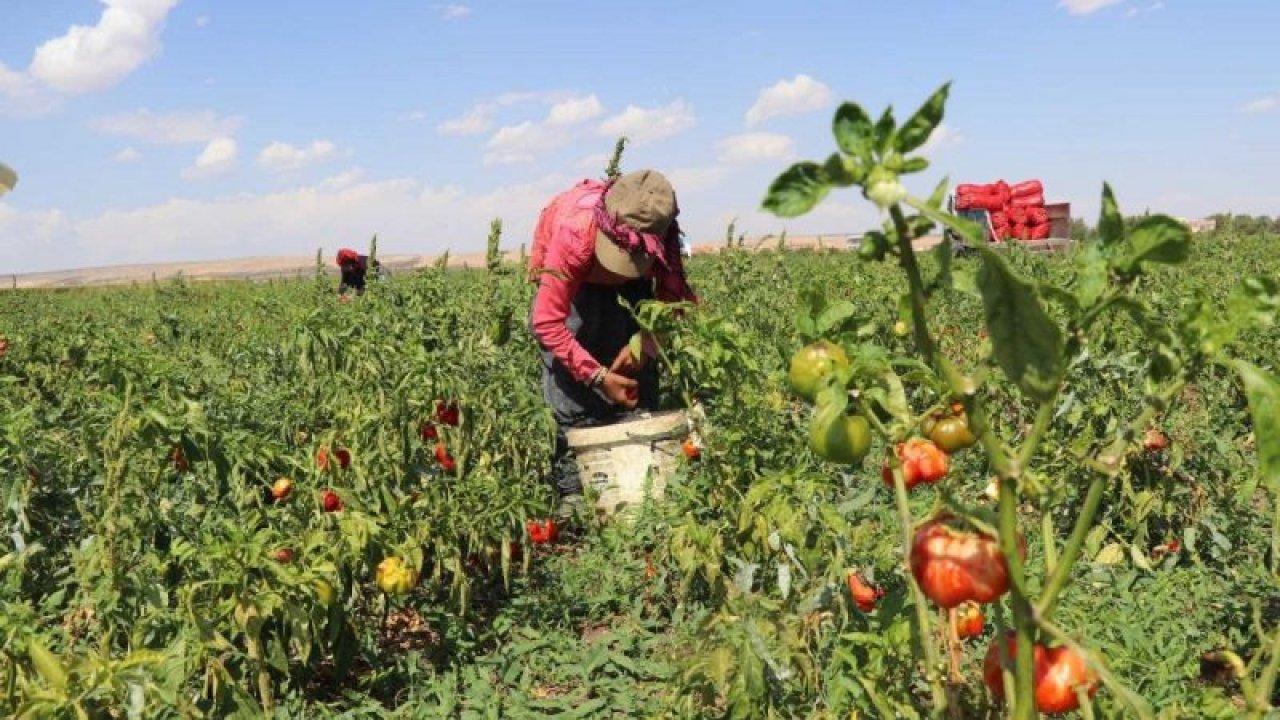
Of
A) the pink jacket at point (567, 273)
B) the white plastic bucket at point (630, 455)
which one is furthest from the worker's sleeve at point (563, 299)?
the white plastic bucket at point (630, 455)

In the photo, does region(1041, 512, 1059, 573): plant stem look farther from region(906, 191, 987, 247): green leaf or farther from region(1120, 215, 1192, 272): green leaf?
region(906, 191, 987, 247): green leaf

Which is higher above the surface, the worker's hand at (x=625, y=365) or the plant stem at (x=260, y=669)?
the worker's hand at (x=625, y=365)

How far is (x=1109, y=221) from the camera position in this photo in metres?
0.85

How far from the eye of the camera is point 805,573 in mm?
2330

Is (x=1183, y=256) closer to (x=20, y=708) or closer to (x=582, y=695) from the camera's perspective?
(x=20, y=708)

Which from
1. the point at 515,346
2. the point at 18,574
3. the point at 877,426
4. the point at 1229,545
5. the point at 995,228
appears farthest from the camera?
the point at 995,228

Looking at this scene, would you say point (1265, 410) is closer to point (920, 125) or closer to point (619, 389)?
point (920, 125)

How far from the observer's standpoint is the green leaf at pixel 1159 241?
30.9 inches

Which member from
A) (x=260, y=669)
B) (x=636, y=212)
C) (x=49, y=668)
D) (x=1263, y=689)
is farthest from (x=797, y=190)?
(x=636, y=212)

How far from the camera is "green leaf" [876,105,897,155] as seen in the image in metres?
0.77

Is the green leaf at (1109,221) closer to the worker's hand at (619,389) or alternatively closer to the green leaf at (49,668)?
the green leaf at (49,668)

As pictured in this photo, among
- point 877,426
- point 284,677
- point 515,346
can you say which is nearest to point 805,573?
point 877,426

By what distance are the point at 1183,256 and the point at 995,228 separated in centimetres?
1533

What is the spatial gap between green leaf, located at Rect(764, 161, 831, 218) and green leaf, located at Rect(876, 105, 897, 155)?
0.05m
